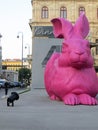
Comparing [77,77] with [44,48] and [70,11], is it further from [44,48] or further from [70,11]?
[70,11]

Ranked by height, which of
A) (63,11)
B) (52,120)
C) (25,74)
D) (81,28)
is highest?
(63,11)

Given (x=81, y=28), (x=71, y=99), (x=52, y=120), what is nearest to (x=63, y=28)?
(x=81, y=28)

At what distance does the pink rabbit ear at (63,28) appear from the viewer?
2117 centimetres

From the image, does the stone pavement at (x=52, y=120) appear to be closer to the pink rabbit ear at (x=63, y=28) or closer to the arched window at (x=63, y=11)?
the pink rabbit ear at (x=63, y=28)

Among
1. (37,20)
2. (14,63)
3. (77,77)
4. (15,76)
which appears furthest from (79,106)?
(14,63)

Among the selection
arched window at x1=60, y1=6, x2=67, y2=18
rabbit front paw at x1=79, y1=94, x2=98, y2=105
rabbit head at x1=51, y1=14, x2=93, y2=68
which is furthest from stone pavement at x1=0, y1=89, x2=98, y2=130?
arched window at x1=60, y1=6, x2=67, y2=18

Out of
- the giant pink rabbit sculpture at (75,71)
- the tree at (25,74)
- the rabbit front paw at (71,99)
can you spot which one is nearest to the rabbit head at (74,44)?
the giant pink rabbit sculpture at (75,71)

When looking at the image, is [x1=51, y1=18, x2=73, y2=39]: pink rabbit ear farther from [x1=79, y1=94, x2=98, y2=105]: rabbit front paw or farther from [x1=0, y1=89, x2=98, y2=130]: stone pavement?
[x1=0, y1=89, x2=98, y2=130]: stone pavement

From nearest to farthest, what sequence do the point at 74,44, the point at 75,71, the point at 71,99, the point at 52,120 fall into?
A: the point at 52,120 < the point at 71,99 < the point at 74,44 < the point at 75,71

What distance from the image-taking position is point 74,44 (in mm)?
19875

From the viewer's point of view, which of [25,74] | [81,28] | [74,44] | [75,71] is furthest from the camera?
[25,74]

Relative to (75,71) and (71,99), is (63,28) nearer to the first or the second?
(75,71)

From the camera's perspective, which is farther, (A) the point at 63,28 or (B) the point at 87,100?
(A) the point at 63,28

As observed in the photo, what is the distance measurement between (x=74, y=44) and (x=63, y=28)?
180 centimetres
